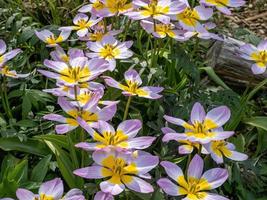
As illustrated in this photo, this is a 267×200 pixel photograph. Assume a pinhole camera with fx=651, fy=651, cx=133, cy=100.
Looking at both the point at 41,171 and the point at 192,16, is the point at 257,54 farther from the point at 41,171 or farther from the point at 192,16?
the point at 41,171

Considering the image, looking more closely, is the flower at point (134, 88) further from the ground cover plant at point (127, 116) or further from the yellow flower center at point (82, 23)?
the yellow flower center at point (82, 23)

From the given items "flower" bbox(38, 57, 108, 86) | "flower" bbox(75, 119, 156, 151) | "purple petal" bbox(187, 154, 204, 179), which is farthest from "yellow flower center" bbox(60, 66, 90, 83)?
"purple petal" bbox(187, 154, 204, 179)

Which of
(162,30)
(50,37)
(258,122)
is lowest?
(258,122)

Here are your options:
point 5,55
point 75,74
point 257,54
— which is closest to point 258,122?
point 257,54

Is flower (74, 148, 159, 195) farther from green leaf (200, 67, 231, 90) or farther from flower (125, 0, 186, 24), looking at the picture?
green leaf (200, 67, 231, 90)

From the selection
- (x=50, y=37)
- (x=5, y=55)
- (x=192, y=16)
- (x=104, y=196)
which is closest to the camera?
(x=104, y=196)

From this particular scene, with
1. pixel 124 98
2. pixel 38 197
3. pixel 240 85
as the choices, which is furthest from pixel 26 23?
pixel 38 197

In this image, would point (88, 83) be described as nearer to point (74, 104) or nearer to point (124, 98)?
point (74, 104)
